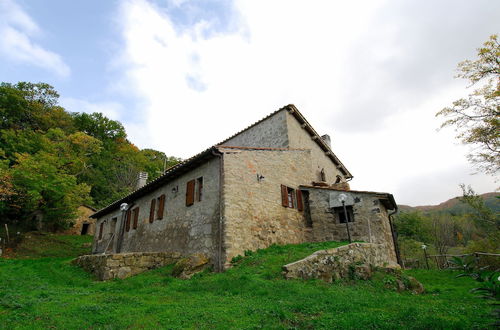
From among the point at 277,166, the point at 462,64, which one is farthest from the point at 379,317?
the point at 462,64

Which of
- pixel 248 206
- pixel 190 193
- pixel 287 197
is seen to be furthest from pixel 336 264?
pixel 190 193

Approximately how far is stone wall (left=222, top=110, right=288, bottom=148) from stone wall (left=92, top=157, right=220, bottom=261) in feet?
18.3

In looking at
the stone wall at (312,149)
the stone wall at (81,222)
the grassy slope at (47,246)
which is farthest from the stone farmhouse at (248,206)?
the stone wall at (81,222)

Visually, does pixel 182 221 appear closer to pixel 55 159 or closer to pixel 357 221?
pixel 357 221

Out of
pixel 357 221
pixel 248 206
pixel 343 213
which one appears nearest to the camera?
pixel 248 206

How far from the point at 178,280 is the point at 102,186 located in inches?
1015

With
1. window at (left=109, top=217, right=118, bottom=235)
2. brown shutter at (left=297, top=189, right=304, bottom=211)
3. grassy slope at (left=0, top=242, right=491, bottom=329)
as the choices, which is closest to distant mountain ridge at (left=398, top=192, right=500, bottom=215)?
brown shutter at (left=297, top=189, right=304, bottom=211)

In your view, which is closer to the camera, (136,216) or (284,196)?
(284,196)

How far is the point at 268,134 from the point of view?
16625 millimetres

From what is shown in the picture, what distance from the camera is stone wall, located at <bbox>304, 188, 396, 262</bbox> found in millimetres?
11625

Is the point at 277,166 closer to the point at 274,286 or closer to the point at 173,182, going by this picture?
the point at 173,182

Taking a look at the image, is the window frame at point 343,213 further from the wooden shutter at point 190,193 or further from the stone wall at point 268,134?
the wooden shutter at point 190,193

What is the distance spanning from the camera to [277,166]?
12977 millimetres

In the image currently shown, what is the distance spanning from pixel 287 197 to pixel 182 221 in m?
4.65
